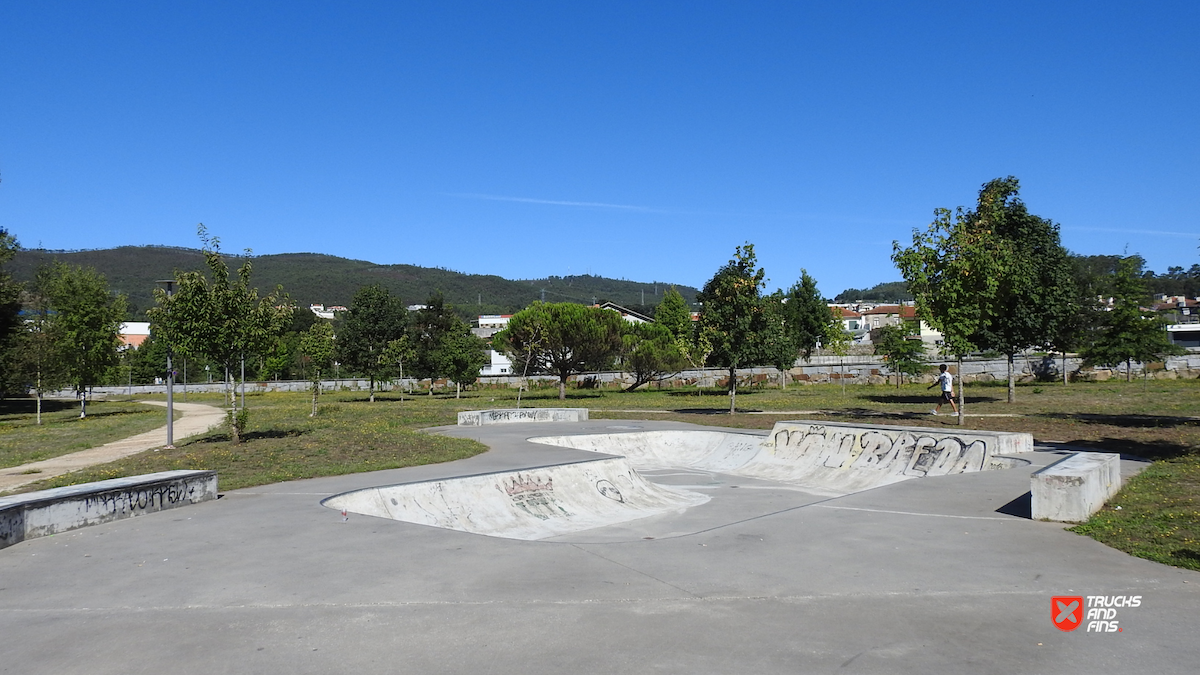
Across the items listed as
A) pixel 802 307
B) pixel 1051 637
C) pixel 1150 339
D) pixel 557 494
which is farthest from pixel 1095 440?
pixel 802 307

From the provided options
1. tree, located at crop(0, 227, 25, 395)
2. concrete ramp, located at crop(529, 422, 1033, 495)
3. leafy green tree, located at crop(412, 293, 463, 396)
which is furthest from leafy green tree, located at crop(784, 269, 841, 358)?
tree, located at crop(0, 227, 25, 395)

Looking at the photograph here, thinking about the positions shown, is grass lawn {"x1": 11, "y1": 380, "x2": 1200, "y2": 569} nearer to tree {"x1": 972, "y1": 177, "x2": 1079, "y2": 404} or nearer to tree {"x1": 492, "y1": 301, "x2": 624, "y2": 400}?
tree {"x1": 972, "y1": 177, "x2": 1079, "y2": 404}

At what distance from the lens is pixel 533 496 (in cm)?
1220

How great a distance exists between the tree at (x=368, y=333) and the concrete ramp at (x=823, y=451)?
2731cm

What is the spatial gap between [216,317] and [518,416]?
1106cm

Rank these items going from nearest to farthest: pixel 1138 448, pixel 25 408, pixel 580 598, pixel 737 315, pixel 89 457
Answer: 1. pixel 580 598
2. pixel 1138 448
3. pixel 89 457
4. pixel 737 315
5. pixel 25 408

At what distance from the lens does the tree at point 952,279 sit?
787 inches

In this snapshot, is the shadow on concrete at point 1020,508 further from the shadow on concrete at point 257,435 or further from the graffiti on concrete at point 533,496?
the shadow on concrete at point 257,435

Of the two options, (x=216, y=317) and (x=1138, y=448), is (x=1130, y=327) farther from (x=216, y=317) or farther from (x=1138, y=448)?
(x=216, y=317)

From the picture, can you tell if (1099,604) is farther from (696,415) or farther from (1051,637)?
(696,415)

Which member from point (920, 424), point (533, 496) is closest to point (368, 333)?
point (920, 424)

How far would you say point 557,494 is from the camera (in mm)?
12602

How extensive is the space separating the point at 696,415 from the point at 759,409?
13.6 ft

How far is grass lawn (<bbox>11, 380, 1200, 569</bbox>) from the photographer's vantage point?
8.83 meters
